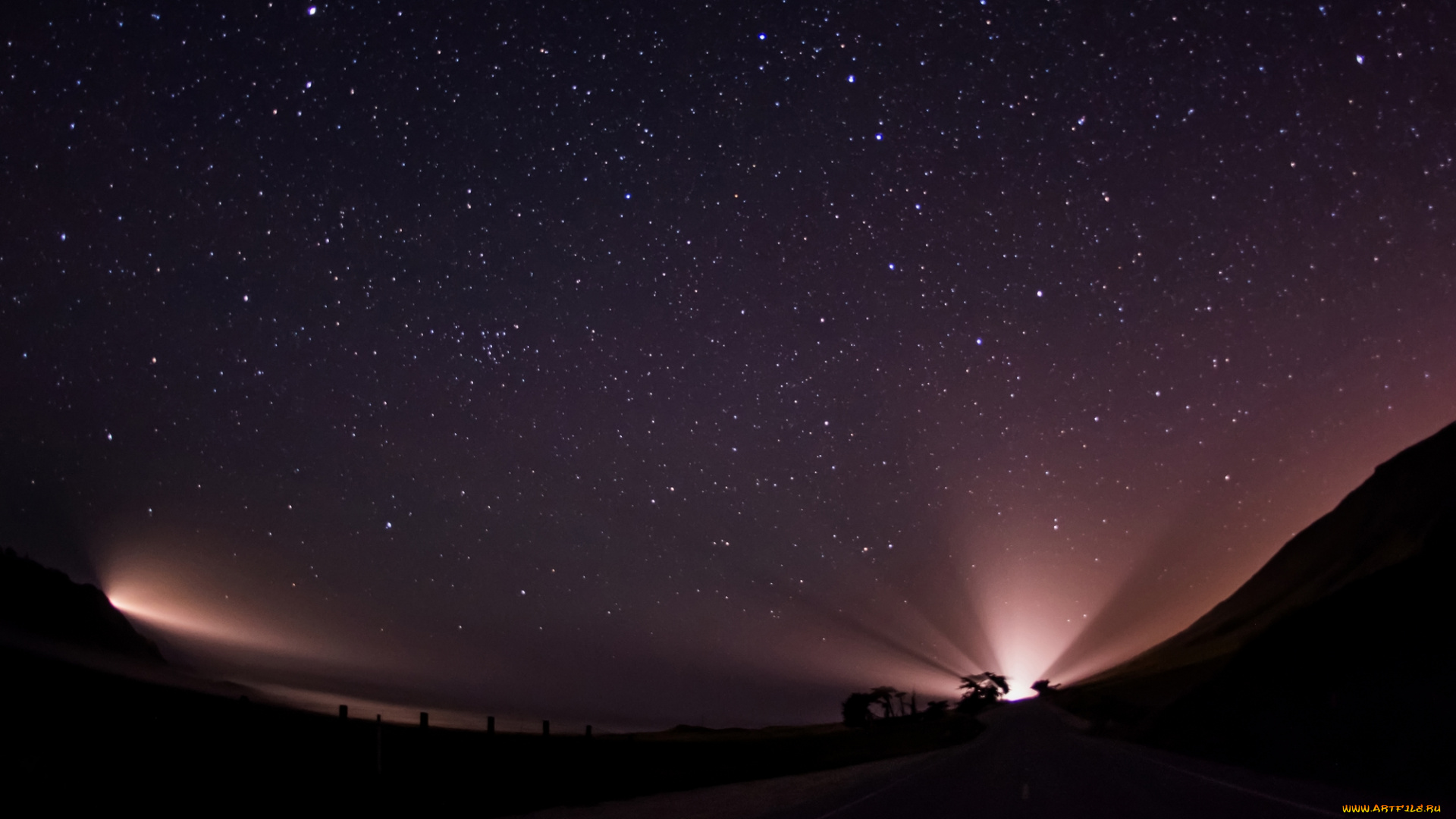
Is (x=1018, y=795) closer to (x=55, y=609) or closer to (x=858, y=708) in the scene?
(x=858, y=708)

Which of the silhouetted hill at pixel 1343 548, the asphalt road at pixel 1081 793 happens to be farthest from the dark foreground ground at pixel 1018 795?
the silhouetted hill at pixel 1343 548

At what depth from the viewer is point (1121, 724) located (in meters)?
49.4

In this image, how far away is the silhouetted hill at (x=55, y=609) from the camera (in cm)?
9869

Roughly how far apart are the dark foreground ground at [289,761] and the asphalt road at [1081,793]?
5.03m

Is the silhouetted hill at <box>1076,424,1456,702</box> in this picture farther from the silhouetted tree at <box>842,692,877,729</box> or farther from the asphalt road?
the asphalt road

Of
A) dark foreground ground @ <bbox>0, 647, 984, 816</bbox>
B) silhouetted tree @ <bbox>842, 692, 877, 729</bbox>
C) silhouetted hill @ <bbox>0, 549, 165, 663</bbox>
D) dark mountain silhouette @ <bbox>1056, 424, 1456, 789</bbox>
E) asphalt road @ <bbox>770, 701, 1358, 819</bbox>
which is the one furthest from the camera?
silhouetted hill @ <bbox>0, 549, 165, 663</bbox>

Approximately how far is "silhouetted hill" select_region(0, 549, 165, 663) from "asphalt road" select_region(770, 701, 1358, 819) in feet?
383

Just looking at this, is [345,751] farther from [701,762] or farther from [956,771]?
[956,771]

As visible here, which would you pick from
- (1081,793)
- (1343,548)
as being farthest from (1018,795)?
(1343,548)

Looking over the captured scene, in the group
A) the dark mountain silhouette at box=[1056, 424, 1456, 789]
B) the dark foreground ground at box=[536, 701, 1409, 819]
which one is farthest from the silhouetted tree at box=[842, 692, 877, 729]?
the dark foreground ground at box=[536, 701, 1409, 819]

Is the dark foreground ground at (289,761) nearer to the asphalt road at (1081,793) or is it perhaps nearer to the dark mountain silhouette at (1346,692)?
the asphalt road at (1081,793)

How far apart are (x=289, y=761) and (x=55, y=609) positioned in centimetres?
12305

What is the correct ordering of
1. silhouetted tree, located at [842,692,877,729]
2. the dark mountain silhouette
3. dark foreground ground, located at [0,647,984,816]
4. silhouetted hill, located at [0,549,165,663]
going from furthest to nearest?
1. silhouetted hill, located at [0,549,165,663]
2. silhouetted tree, located at [842,692,877,729]
3. the dark mountain silhouette
4. dark foreground ground, located at [0,647,984,816]

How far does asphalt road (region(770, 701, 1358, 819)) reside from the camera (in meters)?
12.2
